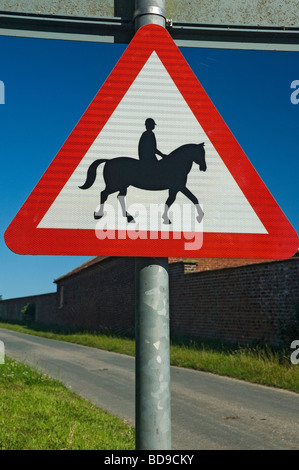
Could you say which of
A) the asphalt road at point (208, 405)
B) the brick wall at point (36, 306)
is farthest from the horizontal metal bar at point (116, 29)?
the brick wall at point (36, 306)

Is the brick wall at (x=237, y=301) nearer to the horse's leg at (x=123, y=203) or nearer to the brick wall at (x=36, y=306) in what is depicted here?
the horse's leg at (x=123, y=203)

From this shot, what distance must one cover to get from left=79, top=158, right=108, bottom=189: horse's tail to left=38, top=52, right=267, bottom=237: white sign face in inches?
0.5

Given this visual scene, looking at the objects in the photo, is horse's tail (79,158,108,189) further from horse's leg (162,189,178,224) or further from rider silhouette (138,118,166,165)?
horse's leg (162,189,178,224)

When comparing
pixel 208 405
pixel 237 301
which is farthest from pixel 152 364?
pixel 237 301

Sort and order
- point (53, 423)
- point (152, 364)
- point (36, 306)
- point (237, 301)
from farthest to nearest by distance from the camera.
Answer: point (36, 306) < point (237, 301) < point (53, 423) < point (152, 364)

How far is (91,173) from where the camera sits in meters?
1.62

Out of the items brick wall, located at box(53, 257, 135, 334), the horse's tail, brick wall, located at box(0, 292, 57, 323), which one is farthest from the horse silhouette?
brick wall, located at box(0, 292, 57, 323)

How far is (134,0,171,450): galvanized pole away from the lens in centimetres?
141

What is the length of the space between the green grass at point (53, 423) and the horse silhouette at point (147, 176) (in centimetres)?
387

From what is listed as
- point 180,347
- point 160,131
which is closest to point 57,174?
point 160,131

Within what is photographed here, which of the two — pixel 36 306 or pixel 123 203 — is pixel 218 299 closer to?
pixel 123 203

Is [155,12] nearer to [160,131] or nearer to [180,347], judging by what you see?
[160,131]

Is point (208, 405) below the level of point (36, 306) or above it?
below

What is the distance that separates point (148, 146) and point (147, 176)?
109mm
